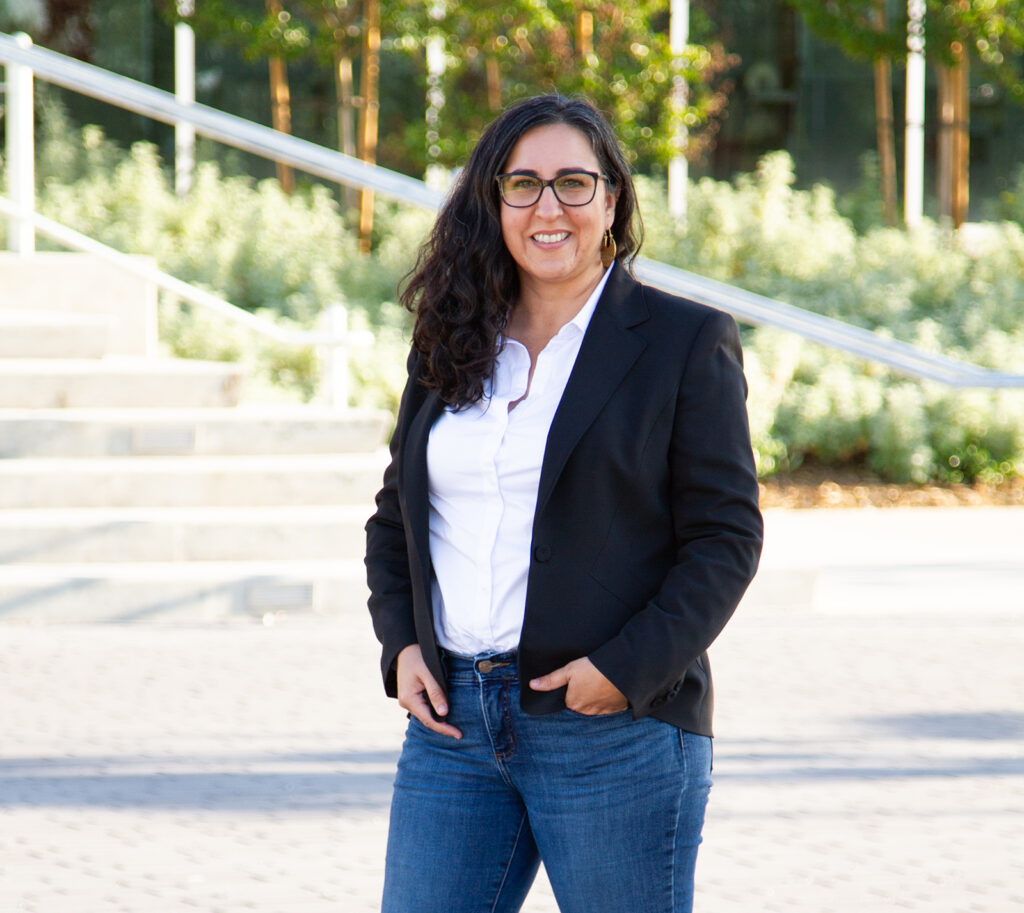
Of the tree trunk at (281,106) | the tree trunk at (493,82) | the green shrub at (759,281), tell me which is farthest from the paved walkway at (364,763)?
the tree trunk at (281,106)

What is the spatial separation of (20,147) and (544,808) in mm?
7175

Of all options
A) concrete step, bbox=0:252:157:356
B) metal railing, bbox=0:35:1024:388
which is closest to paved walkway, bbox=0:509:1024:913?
metal railing, bbox=0:35:1024:388

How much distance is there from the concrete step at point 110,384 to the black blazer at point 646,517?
19.3 ft

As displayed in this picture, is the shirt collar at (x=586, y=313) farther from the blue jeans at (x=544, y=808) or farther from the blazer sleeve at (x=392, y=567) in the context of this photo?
the blue jeans at (x=544, y=808)

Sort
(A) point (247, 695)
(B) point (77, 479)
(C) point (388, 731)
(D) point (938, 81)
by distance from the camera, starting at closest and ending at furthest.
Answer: (C) point (388, 731) < (A) point (247, 695) < (B) point (77, 479) < (D) point (938, 81)

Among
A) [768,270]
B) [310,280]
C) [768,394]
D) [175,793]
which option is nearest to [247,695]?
[175,793]

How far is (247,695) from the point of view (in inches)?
204

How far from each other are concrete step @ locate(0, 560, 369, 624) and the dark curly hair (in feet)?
13.2

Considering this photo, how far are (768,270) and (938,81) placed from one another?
565 centimetres

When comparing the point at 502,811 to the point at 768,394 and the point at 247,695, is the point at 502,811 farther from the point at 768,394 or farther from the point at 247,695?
the point at 768,394

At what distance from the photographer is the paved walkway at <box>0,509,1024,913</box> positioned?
3.66 metres

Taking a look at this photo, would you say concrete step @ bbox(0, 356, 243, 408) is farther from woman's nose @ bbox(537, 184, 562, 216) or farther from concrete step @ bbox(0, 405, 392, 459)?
woman's nose @ bbox(537, 184, 562, 216)

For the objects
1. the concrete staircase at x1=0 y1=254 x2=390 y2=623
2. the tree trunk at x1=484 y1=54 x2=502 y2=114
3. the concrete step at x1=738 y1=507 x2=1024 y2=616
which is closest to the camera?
the concrete staircase at x1=0 y1=254 x2=390 y2=623

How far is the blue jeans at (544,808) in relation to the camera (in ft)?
6.68
